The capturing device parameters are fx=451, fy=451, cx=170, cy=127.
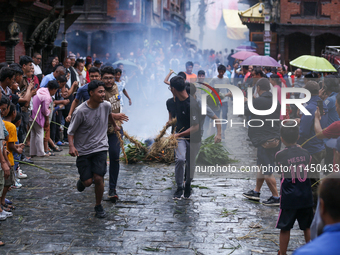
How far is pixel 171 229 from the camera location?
5523mm

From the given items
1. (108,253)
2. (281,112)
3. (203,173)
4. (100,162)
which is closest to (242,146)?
(203,173)

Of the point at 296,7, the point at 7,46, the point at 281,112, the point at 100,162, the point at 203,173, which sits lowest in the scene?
the point at 203,173

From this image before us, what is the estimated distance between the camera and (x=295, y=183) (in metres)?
4.66

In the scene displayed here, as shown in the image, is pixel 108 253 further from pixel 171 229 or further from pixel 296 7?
pixel 296 7

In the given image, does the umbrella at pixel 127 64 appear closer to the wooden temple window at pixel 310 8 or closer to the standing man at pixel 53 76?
the standing man at pixel 53 76

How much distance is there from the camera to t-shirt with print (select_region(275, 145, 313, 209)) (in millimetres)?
4621

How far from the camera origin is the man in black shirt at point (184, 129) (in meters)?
6.71

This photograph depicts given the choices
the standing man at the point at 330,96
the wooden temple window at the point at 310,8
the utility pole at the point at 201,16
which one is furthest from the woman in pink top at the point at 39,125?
the utility pole at the point at 201,16

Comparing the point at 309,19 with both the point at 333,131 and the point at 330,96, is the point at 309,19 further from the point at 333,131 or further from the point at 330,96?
the point at 333,131

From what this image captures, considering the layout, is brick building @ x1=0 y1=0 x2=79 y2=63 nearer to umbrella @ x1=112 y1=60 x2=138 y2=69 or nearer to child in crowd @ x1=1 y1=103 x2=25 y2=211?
umbrella @ x1=112 y1=60 x2=138 y2=69

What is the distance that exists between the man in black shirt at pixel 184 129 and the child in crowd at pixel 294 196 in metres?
2.17

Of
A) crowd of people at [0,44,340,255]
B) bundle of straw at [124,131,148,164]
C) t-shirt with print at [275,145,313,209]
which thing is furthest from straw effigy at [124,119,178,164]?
t-shirt with print at [275,145,313,209]

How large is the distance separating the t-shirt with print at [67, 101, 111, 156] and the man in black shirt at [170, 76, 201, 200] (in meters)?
1.20

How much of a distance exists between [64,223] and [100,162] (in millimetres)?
910
